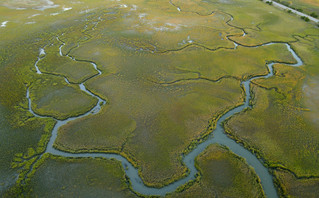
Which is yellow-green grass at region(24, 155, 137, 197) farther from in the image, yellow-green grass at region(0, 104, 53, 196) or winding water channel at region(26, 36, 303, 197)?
yellow-green grass at region(0, 104, 53, 196)

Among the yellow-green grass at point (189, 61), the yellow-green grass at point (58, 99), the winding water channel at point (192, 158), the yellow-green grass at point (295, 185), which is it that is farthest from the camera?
the yellow-green grass at point (189, 61)

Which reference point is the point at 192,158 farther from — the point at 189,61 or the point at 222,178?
the point at 189,61

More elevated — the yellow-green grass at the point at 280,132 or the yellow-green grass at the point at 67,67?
the yellow-green grass at the point at 280,132

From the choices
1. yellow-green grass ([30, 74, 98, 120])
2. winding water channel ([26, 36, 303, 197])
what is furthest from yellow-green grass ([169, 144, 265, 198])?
yellow-green grass ([30, 74, 98, 120])

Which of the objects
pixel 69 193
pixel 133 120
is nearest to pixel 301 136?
pixel 133 120

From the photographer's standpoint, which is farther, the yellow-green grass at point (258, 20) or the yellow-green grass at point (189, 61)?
the yellow-green grass at point (258, 20)

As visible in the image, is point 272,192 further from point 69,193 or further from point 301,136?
point 69,193

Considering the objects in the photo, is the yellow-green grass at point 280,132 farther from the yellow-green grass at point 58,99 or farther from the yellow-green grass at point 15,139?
the yellow-green grass at point 15,139

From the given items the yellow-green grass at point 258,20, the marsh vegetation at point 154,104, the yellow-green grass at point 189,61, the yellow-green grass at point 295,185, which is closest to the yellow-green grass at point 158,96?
the yellow-green grass at point 189,61
